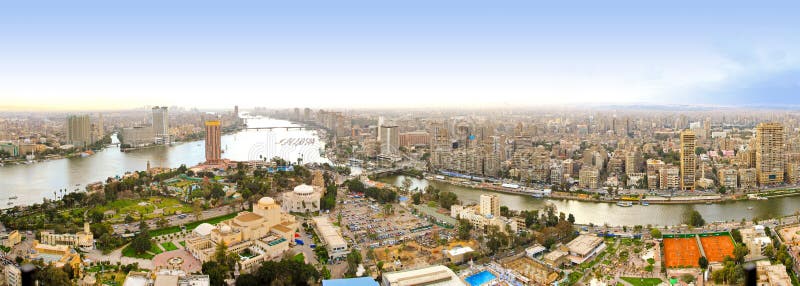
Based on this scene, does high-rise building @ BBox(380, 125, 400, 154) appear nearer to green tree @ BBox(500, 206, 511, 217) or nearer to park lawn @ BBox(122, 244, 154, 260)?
green tree @ BBox(500, 206, 511, 217)

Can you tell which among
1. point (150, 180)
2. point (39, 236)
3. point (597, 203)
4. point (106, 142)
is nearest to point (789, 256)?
point (597, 203)

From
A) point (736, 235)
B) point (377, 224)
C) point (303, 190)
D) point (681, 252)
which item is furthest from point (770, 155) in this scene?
point (303, 190)

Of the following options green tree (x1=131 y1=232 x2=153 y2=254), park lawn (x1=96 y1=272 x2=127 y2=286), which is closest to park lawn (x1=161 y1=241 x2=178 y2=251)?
green tree (x1=131 y1=232 x2=153 y2=254)

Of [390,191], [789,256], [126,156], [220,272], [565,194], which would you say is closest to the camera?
[220,272]

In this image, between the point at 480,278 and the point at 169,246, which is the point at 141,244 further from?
the point at 480,278

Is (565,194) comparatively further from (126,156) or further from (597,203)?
(126,156)

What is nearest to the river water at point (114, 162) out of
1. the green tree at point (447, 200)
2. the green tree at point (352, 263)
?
the green tree at point (352, 263)
